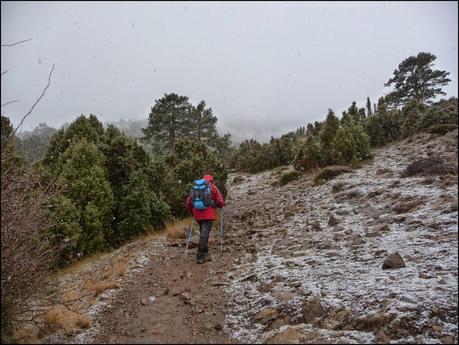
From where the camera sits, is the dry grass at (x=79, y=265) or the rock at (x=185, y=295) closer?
the rock at (x=185, y=295)

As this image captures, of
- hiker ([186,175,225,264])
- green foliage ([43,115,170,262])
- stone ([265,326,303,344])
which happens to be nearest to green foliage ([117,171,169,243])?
green foliage ([43,115,170,262])

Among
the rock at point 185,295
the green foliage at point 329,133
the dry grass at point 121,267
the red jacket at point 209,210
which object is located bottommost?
the rock at point 185,295

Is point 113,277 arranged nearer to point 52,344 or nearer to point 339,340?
point 52,344

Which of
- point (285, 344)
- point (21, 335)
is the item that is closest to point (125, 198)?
point (21, 335)

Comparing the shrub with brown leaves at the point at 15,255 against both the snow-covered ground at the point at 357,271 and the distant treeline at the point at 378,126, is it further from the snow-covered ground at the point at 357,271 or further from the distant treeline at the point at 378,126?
the distant treeline at the point at 378,126

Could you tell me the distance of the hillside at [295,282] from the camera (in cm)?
461

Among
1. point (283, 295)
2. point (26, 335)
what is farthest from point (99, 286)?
point (283, 295)

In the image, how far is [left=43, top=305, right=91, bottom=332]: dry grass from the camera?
5.11m

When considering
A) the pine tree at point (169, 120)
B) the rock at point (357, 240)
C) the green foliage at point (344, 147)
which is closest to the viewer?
the rock at point (357, 240)

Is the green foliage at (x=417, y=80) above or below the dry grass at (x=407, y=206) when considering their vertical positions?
above

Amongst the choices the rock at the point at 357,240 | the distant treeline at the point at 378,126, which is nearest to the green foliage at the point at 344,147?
the distant treeline at the point at 378,126

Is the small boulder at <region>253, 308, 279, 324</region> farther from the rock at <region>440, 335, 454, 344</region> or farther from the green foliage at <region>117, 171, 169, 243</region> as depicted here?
the green foliage at <region>117, 171, 169, 243</region>

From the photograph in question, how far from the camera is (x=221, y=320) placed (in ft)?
17.6

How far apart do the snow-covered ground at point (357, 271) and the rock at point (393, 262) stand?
0.10m
